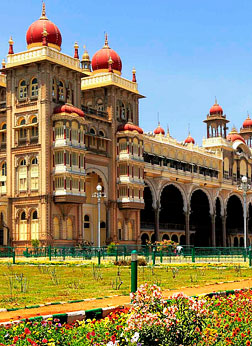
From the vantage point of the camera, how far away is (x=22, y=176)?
60094mm

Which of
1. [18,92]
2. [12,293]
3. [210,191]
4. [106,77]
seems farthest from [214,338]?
[210,191]

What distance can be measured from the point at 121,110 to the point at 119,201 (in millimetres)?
11355

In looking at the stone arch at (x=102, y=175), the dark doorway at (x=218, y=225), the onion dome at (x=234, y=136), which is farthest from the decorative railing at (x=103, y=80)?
the onion dome at (x=234, y=136)

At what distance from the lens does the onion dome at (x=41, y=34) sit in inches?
2405

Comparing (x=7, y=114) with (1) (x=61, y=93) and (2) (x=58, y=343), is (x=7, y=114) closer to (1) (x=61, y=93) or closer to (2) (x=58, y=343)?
(1) (x=61, y=93)

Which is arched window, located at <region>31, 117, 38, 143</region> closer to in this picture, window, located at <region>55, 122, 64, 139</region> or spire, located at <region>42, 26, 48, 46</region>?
window, located at <region>55, 122, 64, 139</region>

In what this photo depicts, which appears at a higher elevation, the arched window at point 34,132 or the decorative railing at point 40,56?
the decorative railing at point 40,56

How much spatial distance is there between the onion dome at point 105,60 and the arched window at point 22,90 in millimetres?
13316

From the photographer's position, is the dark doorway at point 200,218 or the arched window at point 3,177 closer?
the arched window at point 3,177

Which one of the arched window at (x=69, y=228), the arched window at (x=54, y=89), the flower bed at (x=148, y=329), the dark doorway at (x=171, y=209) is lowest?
the flower bed at (x=148, y=329)

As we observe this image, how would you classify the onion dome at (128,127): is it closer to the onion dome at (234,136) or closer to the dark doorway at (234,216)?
the onion dome at (234,136)

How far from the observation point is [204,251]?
139 feet

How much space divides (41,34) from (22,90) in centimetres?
616

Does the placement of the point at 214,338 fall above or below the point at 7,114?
below
